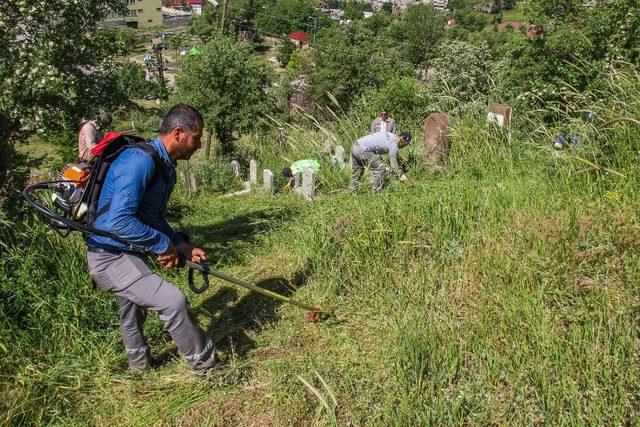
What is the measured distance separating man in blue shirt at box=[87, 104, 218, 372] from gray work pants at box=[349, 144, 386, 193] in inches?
109

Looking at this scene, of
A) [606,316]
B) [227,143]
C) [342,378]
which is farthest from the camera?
[227,143]

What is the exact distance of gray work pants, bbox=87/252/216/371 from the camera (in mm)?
3154

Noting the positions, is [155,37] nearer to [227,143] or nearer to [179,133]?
[227,143]

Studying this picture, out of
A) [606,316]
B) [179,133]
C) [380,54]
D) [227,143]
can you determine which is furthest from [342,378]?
[380,54]

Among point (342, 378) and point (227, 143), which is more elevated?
point (342, 378)

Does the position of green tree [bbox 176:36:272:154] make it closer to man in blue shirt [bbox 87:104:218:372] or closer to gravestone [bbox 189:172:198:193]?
gravestone [bbox 189:172:198:193]

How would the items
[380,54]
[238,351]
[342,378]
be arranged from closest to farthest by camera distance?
[342,378]
[238,351]
[380,54]

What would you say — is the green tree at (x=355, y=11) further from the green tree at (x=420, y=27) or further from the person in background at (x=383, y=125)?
the person in background at (x=383, y=125)

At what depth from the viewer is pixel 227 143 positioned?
75.4 ft

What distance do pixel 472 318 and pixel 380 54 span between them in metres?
51.5

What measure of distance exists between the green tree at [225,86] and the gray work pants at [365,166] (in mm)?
14554

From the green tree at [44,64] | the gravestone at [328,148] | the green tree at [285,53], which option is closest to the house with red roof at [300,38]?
the green tree at [285,53]

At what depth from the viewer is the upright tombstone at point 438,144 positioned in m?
6.55

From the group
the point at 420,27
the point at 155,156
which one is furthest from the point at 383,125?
the point at 420,27
